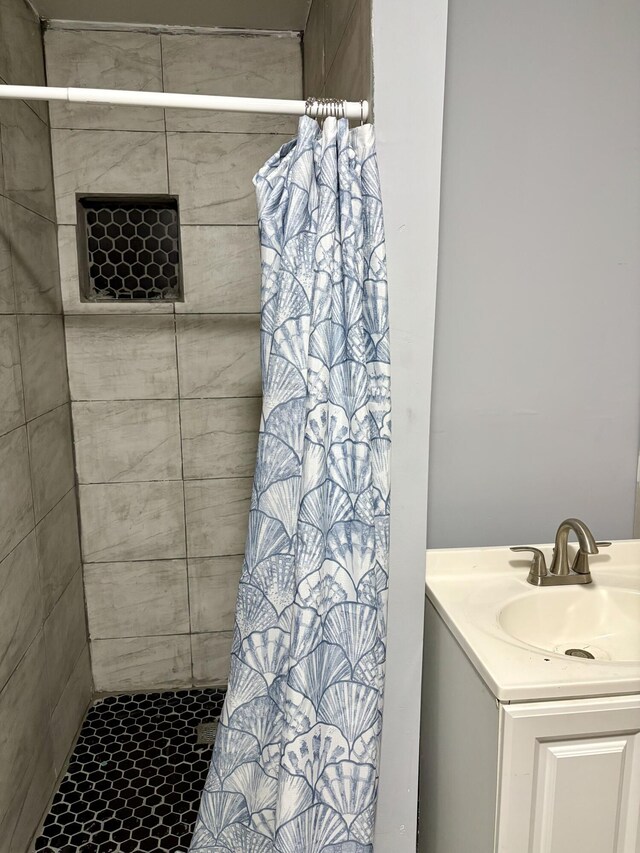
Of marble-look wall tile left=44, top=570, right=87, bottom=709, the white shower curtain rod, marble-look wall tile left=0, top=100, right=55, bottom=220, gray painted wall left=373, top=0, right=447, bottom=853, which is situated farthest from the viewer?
marble-look wall tile left=44, top=570, right=87, bottom=709

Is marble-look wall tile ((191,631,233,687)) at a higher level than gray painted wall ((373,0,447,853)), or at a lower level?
lower

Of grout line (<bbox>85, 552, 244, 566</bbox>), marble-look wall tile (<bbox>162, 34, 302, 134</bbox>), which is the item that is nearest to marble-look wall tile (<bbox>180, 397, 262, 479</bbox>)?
grout line (<bbox>85, 552, 244, 566</bbox>)

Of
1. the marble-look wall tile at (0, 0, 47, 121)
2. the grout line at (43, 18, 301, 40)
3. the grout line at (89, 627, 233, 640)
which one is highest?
the grout line at (43, 18, 301, 40)

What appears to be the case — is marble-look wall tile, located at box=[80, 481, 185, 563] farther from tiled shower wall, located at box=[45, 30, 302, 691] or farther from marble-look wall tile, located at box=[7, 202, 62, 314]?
marble-look wall tile, located at box=[7, 202, 62, 314]

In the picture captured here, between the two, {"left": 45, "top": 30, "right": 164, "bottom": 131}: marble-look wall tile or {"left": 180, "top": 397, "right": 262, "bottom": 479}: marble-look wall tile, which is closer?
{"left": 45, "top": 30, "right": 164, "bottom": 131}: marble-look wall tile

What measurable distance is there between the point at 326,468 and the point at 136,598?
1546 mm

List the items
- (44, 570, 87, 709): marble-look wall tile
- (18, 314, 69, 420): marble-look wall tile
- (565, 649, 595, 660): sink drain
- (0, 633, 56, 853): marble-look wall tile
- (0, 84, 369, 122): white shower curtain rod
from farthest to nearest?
(44, 570, 87, 709): marble-look wall tile < (18, 314, 69, 420): marble-look wall tile < (0, 633, 56, 853): marble-look wall tile < (565, 649, 595, 660): sink drain < (0, 84, 369, 122): white shower curtain rod

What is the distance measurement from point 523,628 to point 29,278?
61.6 inches

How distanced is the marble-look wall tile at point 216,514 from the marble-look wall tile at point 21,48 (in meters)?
1.32

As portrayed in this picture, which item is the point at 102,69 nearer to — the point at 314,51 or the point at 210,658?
the point at 314,51

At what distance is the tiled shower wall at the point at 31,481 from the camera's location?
1559 mm

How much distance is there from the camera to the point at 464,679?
1.13m

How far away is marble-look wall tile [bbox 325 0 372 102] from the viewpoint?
109cm

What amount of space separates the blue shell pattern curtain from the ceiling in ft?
3.87
